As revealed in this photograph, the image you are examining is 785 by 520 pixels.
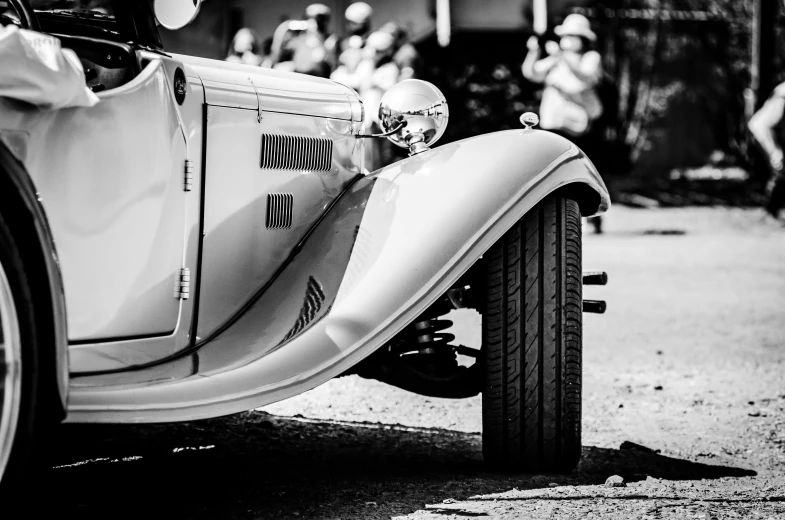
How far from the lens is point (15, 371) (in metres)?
2.26

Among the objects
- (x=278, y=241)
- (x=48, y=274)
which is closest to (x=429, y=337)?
(x=278, y=241)

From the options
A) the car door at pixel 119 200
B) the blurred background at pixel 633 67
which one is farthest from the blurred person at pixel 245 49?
the car door at pixel 119 200

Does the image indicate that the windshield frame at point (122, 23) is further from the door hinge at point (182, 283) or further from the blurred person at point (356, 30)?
the blurred person at point (356, 30)

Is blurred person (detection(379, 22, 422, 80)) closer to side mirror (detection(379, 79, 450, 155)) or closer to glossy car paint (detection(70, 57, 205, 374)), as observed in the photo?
side mirror (detection(379, 79, 450, 155))

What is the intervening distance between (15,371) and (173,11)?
1.59m

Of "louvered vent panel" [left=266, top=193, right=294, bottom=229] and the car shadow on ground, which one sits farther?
"louvered vent panel" [left=266, top=193, right=294, bottom=229]

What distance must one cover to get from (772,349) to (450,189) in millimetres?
3238

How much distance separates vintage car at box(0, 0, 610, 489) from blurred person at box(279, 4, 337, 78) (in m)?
7.37

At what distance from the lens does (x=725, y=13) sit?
19.2 meters

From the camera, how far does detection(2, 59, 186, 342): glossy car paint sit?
274 cm

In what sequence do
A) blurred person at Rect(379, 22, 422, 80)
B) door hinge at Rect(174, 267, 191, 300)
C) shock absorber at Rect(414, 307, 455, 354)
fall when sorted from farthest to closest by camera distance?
1. blurred person at Rect(379, 22, 422, 80)
2. shock absorber at Rect(414, 307, 455, 354)
3. door hinge at Rect(174, 267, 191, 300)

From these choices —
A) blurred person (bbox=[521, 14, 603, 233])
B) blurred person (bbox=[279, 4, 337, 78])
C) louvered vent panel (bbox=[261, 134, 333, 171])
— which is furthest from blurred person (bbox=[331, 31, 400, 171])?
louvered vent panel (bbox=[261, 134, 333, 171])

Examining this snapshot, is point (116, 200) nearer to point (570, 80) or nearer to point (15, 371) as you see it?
point (15, 371)

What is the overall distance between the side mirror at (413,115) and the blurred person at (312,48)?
23.4ft
